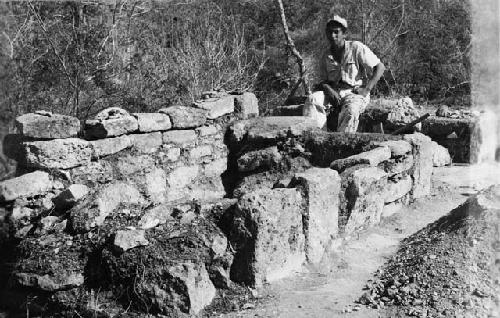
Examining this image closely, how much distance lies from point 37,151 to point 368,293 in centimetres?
329

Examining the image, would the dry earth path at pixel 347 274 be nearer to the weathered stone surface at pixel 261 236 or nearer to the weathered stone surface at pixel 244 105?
the weathered stone surface at pixel 261 236

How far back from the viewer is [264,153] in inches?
294

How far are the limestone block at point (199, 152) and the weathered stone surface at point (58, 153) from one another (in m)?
1.55

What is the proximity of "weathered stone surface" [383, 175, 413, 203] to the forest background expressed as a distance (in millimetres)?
4535

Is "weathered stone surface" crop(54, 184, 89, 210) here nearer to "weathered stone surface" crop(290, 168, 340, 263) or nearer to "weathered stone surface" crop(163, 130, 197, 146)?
"weathered stone surface" crop(163, 130, 197, 146)

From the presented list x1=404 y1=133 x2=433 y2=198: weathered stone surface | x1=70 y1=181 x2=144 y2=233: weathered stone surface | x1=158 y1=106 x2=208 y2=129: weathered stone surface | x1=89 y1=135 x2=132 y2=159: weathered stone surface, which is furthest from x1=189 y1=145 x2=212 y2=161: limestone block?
x1=404 y1=133 x2=433 y2=198: weathered stone surface

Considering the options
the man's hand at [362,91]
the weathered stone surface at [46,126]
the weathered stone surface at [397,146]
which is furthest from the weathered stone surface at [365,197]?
the weathered stone surface at [46,126]

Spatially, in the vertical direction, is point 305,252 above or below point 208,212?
below

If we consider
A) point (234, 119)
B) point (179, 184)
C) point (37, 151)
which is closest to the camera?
point (37, 151)

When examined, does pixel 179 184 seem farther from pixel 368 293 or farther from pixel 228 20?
pixel 228 20

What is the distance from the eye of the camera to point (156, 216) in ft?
16.2

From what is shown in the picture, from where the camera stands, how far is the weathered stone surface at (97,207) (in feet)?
16.1

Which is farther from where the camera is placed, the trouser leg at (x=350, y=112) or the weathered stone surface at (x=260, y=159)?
the trouser leg at (x=350, y=112)

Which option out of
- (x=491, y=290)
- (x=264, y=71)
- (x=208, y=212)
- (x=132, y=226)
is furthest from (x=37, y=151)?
(x=264, y=71)
